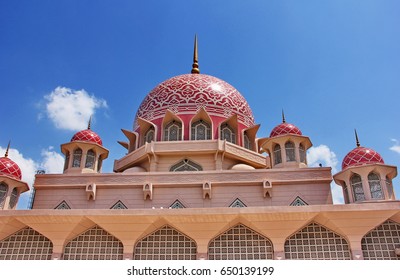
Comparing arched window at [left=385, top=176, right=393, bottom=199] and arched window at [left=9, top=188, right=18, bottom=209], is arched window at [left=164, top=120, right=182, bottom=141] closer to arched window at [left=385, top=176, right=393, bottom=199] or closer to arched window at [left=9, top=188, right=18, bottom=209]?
arched window at [left=9, top=188, right=18, bottom=209]

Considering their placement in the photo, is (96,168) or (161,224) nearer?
(161,224)

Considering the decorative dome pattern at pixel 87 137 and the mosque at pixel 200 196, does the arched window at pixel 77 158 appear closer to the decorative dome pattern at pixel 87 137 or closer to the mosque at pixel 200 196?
the mosque at pixel 200 196

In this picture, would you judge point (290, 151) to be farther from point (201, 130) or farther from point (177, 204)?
point (177, 204)

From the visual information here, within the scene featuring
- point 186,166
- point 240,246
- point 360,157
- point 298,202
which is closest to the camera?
point 240,246

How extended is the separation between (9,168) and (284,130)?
11222mm

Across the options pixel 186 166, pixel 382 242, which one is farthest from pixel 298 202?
pixel 186 166

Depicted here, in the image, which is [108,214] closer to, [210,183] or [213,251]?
[213,251]

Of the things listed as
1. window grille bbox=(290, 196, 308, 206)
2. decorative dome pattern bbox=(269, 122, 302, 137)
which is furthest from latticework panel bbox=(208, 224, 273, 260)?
decorative dome pattern bbox=(269, 122, 302, 137)

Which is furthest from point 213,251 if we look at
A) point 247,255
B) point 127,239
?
point 127,239

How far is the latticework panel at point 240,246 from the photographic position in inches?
420

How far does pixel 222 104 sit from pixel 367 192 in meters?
8.31

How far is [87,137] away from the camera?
16.3 metres

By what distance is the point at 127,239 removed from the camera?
10883mm

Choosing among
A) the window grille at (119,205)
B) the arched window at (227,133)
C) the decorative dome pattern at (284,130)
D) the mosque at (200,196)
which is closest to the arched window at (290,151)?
the mosque at (200,196)
